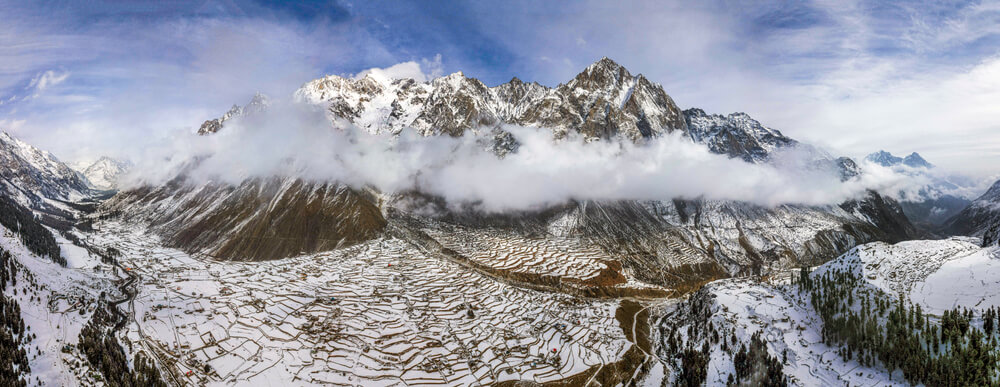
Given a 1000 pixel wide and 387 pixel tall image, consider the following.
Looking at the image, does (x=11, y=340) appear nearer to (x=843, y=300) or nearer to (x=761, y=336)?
(x=761, y=336)

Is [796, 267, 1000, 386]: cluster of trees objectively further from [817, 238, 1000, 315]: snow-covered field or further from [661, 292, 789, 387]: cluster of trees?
[661, 292, 789, 387]: cluster of trees

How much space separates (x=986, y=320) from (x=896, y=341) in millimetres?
9278

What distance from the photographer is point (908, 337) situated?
2044 inches

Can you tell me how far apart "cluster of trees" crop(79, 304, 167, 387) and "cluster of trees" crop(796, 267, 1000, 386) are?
109581 mm

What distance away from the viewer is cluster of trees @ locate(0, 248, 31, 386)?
165 feet

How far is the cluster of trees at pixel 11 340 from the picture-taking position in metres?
50.2

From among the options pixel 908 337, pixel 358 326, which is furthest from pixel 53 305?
pixel 908 337

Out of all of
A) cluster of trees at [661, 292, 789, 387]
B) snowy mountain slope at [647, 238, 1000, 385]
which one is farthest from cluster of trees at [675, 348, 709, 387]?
snowy mountain slope at [647, 238, 1000, 385]

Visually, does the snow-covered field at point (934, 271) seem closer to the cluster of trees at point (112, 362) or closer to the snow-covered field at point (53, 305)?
the cluster of trees at point (112, 362)

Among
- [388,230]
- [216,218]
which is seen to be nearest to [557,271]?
[388,230]

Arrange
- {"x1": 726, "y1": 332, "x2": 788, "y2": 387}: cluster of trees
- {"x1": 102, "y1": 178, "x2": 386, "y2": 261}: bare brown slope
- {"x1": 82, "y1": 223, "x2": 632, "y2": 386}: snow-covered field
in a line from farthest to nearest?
{"x1": 102, "y1": 178, "x2": 386, "y2": 261}: bare brown slope, {"x1": 82, "y1": 223, "x2": 632, "y2": 386}: snow-covered field, {"x1": 726, "y1": 332, "x2": 788, "y2": 387}: cluster of trees

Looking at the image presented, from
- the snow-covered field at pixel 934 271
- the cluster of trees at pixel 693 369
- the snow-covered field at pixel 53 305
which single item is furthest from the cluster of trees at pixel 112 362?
the snow-covered field at pixel 934 271

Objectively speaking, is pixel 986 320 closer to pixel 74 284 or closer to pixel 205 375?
pixel 205 375

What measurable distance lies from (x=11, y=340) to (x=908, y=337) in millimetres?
130412
